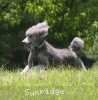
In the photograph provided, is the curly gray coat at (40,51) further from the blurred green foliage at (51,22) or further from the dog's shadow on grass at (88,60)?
the dog's shadow on grass at (88,60)

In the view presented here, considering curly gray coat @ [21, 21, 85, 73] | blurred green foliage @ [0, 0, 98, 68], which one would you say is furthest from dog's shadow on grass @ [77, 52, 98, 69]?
curly gray coat @ [21, 21, 85, 73]

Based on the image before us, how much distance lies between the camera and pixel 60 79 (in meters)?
7.72

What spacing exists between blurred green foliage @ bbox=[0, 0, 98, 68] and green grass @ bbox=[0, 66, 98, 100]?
8.78 m

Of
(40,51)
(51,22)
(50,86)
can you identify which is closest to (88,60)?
(51,22)

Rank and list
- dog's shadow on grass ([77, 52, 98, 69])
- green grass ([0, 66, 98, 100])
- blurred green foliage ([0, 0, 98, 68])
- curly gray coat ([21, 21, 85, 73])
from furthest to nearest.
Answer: dog's shadow on grass ([77, 52, 98, 69]) < blurred green foliage ([0, 0, 98, 68]) < curly gray coat ([21, 21, 85, 73]) < green grass ([0, 66, 98, 100])

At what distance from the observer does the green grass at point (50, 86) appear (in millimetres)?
6461

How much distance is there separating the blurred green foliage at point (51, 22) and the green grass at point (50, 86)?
28.8ft

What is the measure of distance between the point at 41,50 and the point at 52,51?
0.79 feet

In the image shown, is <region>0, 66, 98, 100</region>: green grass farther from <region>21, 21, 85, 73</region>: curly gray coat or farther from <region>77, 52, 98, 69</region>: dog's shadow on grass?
<region>77, 52, 98, 69</region>: dog's shadow on grass

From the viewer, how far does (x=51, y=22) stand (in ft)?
57.9

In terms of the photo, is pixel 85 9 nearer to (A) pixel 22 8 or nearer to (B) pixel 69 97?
(A) pixel 22 8

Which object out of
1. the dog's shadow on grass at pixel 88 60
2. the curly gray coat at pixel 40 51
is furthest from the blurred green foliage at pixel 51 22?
the curly gray coat at pixel 40 51

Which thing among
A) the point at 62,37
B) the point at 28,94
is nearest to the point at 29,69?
the point at 28,94

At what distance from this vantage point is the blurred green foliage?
17156mm
